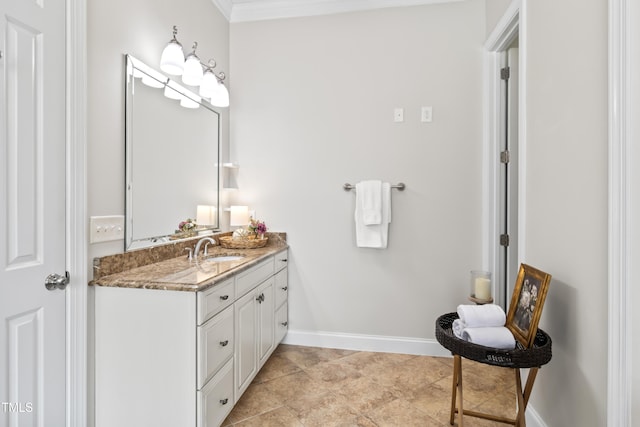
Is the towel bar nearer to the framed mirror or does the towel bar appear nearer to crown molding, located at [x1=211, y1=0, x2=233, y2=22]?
the framed mirror

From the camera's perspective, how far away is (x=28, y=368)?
1.20m

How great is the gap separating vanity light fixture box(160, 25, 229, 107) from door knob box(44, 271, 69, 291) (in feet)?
3.96

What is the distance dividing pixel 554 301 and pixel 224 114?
249 centimetres

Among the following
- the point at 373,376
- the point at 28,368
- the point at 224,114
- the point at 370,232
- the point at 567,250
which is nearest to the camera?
the point at 28,368

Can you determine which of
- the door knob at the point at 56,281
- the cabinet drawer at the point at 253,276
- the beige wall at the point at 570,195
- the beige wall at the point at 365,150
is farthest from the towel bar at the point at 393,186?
the door knob at the point at 56,281

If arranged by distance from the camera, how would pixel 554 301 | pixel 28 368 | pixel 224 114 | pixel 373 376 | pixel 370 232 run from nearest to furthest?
pixel 28 368
pixel 554 301
pixel 373 376
pixel 370 232
pixel 224 114

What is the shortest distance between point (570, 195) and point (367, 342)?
1.78 m

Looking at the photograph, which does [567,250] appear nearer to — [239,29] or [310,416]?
[310,416]

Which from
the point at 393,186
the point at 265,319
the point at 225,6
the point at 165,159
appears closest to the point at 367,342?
the point at 265,319

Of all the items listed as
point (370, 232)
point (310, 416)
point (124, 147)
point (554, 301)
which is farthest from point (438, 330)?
point (124, 147)

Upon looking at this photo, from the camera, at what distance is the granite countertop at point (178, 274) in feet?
4.61

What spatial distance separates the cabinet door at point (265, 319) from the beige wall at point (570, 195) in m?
1.50

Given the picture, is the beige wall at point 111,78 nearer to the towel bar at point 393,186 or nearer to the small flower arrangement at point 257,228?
the small flower arrangement at point 257,228

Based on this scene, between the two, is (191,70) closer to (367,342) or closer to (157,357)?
(157,357)
